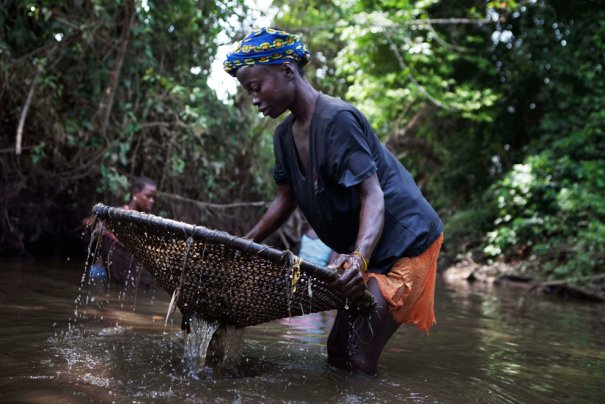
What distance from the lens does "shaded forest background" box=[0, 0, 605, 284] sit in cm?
639

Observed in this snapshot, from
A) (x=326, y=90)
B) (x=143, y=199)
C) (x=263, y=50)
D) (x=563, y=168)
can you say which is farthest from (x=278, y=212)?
(x=326, y=90)

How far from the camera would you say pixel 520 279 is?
10547 millimetres

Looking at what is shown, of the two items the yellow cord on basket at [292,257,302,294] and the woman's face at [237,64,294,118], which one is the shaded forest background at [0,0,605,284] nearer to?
the woman's face at [237,64,294,118]

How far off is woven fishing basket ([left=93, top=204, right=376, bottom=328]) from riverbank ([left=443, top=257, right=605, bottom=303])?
23.4 feet

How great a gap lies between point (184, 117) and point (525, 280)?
657 cm

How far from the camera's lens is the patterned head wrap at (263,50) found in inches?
95.3

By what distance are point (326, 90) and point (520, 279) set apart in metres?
6.35

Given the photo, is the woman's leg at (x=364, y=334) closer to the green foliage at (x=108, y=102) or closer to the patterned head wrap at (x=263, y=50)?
the patterned head wrap at (x=263, y=50)

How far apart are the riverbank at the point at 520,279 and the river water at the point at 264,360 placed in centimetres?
338

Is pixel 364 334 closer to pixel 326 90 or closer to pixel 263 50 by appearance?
pixel 263 50

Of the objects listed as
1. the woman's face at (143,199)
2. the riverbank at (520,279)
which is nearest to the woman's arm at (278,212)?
the woman's face at (143,199)

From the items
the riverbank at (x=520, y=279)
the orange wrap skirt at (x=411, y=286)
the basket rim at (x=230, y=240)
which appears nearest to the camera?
the basket rim at (x=230, y=240)

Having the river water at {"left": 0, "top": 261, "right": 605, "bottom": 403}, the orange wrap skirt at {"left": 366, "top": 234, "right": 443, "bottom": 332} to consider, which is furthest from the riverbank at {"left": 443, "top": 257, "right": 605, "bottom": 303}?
the orange wrap skirt at {"left": 366, "top": 234, "right": 443, "bottom": 332}

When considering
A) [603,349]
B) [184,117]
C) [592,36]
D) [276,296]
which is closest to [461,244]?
[592,36]
